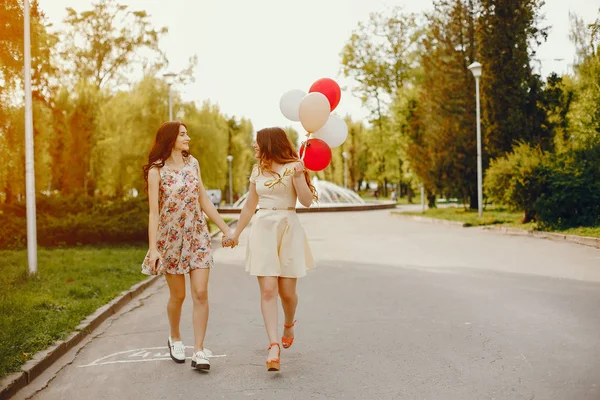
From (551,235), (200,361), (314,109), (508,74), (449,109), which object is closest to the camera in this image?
(200,361)

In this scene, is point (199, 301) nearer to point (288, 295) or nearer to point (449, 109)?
point (288, 295)

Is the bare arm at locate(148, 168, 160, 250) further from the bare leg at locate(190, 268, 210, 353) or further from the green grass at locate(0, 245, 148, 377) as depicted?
the green grass at locate(0, 245, 148, 377)

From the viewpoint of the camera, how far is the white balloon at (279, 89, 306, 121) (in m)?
6.49

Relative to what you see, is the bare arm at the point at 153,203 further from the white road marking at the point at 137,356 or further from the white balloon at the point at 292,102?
the white balloon at the point at 292,102

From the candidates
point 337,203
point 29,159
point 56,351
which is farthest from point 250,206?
point 337,203

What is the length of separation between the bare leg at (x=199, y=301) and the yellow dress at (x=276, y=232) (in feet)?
1.33

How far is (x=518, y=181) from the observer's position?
20.4m

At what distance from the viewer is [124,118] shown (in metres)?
35.5

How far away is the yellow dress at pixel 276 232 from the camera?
5.55 meters

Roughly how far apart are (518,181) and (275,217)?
16.3 meters

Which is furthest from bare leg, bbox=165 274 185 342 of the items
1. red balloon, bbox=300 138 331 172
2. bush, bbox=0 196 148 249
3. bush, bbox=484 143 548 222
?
bush, bbox=484 143 548 222

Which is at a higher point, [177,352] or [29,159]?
[29,159]

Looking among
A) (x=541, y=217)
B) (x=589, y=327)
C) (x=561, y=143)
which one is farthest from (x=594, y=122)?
(x=589, y=327)

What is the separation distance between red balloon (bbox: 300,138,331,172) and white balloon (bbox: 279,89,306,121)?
0.39 metres
